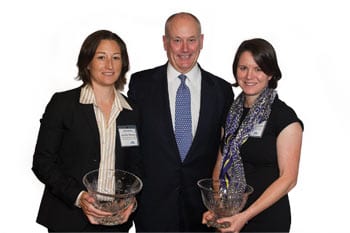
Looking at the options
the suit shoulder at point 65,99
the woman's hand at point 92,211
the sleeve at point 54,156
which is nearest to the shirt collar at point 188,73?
the suit shoulder at point 65,99

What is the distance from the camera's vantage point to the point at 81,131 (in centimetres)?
275

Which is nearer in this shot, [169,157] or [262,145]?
[262,145]

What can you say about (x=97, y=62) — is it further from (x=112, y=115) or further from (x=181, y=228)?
(x=181, y=228)

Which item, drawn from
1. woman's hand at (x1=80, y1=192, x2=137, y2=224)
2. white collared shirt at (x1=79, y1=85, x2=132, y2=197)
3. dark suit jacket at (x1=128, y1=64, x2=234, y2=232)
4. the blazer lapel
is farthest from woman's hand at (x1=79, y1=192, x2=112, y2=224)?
dark suit jacket at (x1=128, y1=64, x2=234, y2=232)

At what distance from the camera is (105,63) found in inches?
112

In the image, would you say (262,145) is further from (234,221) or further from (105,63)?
(105,63)

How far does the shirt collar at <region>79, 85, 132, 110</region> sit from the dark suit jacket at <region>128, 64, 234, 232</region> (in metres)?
0.24

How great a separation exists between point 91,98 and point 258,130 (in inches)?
41.1

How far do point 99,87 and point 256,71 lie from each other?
998mm

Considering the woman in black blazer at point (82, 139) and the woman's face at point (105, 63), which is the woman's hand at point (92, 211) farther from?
the woman's face at point (105, 63)

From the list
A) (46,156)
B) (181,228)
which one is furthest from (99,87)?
(181,228)

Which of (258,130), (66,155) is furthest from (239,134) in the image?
(66,155)

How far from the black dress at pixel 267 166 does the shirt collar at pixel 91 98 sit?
807mm

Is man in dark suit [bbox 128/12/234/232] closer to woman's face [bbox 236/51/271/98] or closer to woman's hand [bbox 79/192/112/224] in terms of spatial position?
woman's face [bbox 236/51/271/98]
